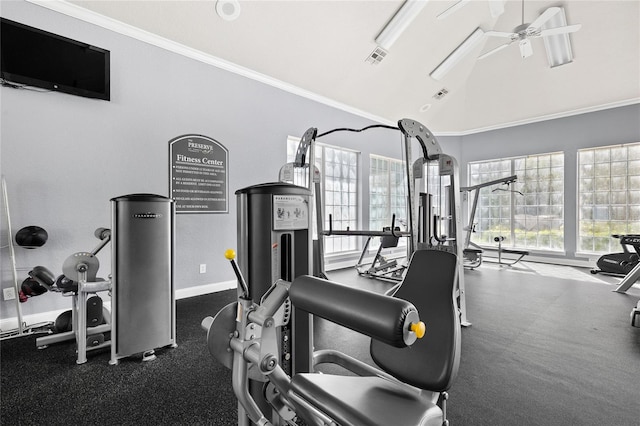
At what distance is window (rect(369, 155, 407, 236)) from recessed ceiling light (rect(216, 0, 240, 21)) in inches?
137

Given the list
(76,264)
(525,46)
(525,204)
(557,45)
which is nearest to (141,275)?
(76,264)

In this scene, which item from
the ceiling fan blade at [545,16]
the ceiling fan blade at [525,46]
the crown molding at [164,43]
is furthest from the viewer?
the ceiling fan blade at [525,46]

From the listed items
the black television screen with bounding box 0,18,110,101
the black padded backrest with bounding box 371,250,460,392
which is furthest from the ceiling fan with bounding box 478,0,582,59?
the black television screen with bounding box 0,18,110,101

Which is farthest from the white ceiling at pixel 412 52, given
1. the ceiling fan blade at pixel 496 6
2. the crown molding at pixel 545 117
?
the ceiling fan blade at pixel 496 6

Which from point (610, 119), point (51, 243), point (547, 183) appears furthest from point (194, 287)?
point (610, 119)

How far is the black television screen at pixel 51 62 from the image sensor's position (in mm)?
2578

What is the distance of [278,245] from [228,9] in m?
3.15

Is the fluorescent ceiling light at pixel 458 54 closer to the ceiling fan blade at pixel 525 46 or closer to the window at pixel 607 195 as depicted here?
the ceiling fan blade at pixel 525 46

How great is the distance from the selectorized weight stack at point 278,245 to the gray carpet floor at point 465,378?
0.55 m

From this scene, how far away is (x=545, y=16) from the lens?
127 inches

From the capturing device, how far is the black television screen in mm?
2578

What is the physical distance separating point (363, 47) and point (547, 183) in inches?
185

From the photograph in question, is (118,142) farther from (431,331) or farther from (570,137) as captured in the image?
(570,137)

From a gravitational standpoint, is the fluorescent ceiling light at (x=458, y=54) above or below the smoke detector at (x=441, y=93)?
above
